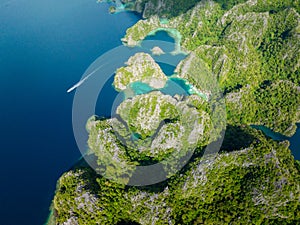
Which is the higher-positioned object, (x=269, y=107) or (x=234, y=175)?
(x=234, y=175)

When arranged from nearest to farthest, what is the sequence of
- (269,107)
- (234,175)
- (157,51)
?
1. (234,175)
2. (269,107)
3. (157,51)

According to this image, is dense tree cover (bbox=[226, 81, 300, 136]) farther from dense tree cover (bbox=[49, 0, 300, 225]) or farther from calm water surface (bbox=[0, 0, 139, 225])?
calm water surface (bbox=[0, 0, 139, 225])

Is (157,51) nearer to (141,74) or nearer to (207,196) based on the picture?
(141,74)

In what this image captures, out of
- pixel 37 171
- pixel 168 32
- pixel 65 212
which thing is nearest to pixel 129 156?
pixel 65 212

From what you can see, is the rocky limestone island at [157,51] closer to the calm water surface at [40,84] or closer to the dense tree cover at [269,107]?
the calm water surface at [40,84]

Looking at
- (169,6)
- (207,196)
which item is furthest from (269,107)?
(169,6)

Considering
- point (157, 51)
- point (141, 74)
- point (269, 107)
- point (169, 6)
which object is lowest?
point (269, 107)

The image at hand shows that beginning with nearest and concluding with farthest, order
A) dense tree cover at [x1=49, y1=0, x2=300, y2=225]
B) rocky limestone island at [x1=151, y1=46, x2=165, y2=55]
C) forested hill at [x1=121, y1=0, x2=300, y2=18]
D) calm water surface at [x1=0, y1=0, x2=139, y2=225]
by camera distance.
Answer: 1. dense tree cover at [x1=49, y1=0, x2=300, y2=225]
2. calm water surface at [x1=0, y1=0, x2=139, y2=225]
3. rocky limestone island at [x1=151, y1=46, x2=165, y2=55]
4. forested hill at [x1=121, y1=0, x2=300, y2=18]

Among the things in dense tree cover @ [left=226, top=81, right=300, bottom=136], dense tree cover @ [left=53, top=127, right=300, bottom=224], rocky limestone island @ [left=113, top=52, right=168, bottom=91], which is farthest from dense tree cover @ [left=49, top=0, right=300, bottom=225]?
rocky limestone island @ [left=113, top=52, right=168, bottom=91]
